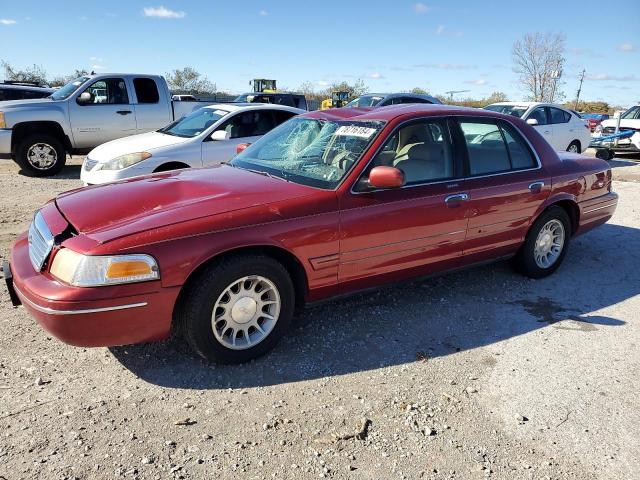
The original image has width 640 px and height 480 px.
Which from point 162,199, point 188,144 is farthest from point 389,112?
point 188,144

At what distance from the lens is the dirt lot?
2.51m

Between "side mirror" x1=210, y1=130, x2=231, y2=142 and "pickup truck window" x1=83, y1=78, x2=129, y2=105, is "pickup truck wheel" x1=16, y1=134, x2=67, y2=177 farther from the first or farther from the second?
"side mirror" x1=210, y1=130, x2=231, y2=142

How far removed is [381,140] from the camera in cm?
376

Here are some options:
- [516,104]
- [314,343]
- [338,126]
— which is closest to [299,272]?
[314,343]

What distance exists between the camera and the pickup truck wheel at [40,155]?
389 inches

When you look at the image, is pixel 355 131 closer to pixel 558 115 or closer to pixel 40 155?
pixel 40 155

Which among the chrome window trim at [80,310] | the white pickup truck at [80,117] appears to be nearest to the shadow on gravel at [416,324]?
the chrome window trim at [80,310]

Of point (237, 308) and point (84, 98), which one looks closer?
point (237, 308)

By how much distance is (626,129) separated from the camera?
50.8 feet

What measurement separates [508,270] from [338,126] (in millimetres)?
2403

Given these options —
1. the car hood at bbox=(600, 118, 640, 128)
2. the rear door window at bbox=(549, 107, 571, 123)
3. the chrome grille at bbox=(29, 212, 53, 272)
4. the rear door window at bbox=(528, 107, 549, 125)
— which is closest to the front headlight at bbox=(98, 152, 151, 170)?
the chrome grille at bbox=(29, 212, 53, 272)

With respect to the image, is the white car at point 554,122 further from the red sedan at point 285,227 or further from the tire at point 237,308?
the tire at point 237,308

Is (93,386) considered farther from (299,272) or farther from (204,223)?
(299,272)

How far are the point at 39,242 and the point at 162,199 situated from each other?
0.78 metres
